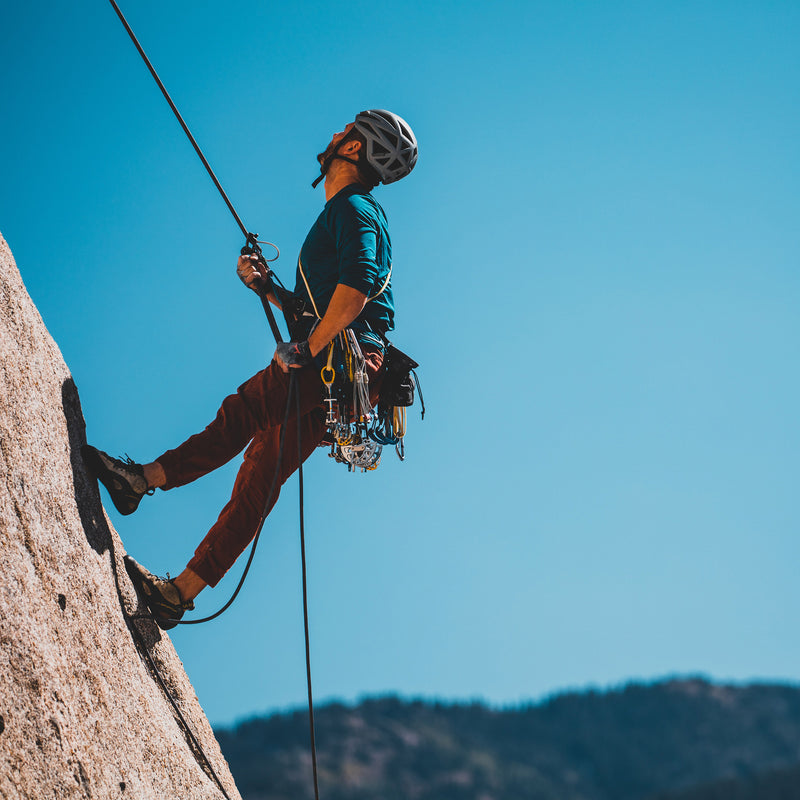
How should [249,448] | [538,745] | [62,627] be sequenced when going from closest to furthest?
1. [62,627]
2. [249,448]
3. [538,745]

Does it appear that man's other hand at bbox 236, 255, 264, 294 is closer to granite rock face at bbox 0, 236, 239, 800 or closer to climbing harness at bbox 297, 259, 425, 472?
climbing harness at bbox 297, 259, 425, 472

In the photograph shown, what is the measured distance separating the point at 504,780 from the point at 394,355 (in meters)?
49.6

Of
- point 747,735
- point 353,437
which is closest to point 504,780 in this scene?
point 747,735

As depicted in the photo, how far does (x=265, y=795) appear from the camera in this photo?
42.1 metres

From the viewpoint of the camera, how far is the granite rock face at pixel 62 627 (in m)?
3.91

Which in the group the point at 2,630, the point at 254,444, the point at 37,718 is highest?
the point at 254,444

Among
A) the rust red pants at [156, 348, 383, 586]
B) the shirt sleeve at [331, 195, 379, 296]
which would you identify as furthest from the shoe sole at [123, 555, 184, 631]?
the shirt sleeve at [331, 195, 379, 296]

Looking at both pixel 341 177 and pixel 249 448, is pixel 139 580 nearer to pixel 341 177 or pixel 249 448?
pixel 249 448

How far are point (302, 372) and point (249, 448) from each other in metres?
0.62

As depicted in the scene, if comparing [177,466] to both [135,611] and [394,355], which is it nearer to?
[135,611]

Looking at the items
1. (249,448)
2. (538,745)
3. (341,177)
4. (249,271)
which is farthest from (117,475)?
(538,745)

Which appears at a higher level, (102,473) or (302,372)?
(302,372)

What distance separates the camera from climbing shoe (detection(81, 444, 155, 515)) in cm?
486

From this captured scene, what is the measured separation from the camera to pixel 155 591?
5203 millimetres
